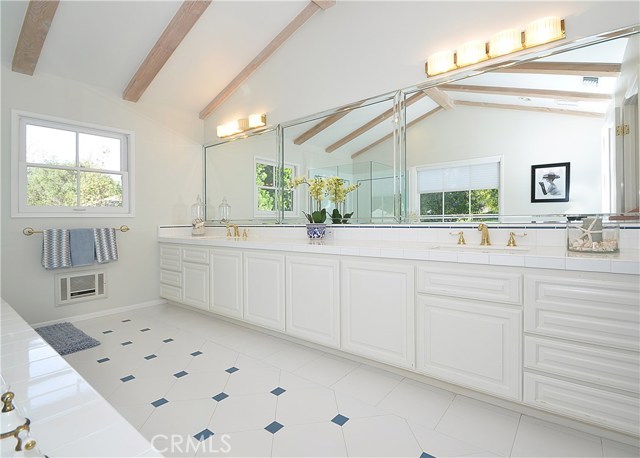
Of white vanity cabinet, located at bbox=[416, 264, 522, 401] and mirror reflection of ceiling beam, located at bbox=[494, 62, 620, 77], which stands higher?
mirror reflection of ceiling beam, located at bbox=[494, 62, 620, 77]

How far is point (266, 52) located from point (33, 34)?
194 cm

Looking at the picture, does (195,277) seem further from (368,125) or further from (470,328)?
(470,328)

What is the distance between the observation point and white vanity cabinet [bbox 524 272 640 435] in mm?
1414

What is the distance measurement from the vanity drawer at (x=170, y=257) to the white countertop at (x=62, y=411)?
2082 millimetres

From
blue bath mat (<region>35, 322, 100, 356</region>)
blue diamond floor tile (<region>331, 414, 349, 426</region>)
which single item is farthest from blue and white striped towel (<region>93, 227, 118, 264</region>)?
blue diamond floor tile (<region>331, 414, 349, 426</region>)

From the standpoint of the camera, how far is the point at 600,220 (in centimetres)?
175

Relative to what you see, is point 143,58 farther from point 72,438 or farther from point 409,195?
point 72,438

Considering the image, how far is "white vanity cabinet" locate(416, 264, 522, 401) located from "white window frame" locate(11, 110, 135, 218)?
333 cm

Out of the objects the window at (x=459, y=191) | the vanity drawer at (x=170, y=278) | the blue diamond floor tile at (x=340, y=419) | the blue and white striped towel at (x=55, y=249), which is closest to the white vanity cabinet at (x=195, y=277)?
the vanity drawer at (x=170, y=278)

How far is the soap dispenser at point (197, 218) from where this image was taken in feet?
13.6

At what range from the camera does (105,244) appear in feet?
11.5

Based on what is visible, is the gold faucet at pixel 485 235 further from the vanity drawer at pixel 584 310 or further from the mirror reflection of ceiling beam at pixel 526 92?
the mirror reflection of ceiling beam at pixel 526 92

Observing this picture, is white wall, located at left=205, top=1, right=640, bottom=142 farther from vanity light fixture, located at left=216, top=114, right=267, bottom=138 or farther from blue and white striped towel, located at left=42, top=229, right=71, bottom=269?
blue and white striped towel, located at left=42, top=229, right=71, bottom=269

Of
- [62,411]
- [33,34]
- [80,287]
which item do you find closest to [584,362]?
[62,411]
